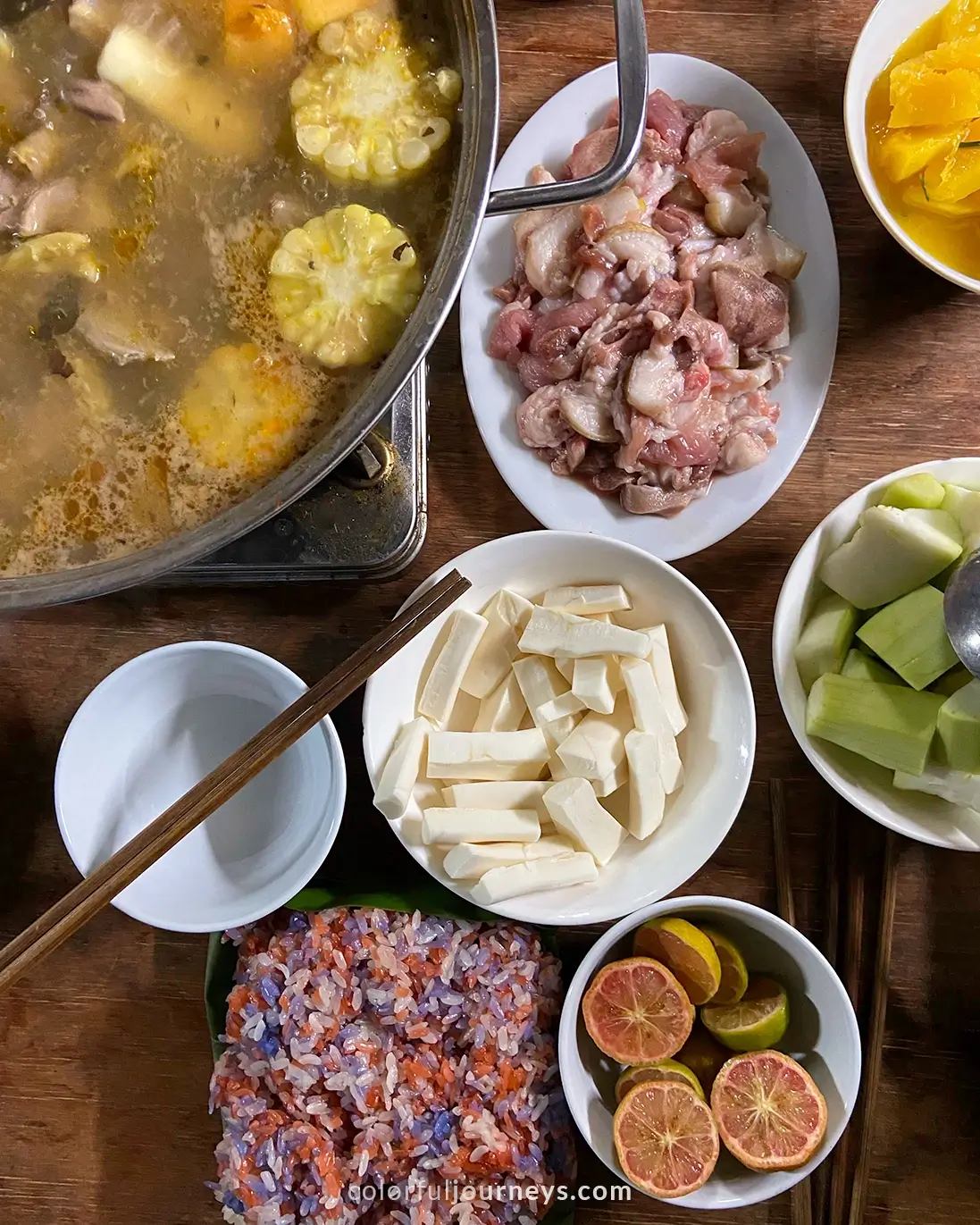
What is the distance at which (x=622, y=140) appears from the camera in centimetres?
110

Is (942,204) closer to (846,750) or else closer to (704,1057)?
(846,750)

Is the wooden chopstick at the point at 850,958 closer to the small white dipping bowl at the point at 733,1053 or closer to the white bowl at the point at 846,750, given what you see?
the small white dipping bowl at the point at 733,1053

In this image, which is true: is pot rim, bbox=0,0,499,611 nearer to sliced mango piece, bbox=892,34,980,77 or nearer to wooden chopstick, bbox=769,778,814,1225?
sliced mango piece, bbox=892,34,980,77

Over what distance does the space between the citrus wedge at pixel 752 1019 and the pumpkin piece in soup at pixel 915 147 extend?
1423 mm

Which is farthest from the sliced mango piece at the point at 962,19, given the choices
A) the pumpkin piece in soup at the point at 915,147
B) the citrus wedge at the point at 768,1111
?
the citrus wedge at the point at 768,1111

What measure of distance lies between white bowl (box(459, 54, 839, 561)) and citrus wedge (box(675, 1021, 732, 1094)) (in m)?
0.88

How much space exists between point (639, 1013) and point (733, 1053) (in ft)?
0.77

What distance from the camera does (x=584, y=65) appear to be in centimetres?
173

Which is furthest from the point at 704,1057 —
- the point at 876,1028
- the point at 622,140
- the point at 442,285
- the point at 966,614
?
the point at 622,140

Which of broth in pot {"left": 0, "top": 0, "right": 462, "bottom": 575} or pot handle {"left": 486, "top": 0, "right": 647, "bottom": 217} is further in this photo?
broth in pot {"left": 0, "top": 0, "right": 462, "bottom": 575}

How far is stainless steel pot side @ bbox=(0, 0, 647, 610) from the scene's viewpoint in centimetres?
105

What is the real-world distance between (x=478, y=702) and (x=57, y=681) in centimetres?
83

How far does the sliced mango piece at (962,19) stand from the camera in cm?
150

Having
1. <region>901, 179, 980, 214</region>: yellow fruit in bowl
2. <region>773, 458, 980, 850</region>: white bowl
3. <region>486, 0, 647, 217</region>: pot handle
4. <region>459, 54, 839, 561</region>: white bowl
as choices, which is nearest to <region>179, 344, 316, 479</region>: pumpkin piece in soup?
<region>486, 0, 647, 217</region>: pot handle
